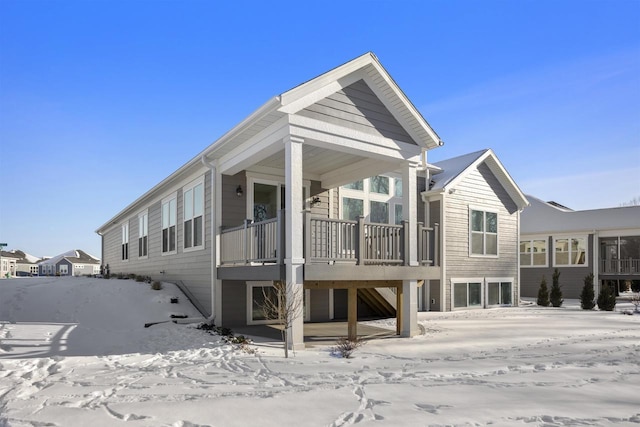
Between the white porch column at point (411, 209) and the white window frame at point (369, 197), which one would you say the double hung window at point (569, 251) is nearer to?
the white window frame at point (369, 197)

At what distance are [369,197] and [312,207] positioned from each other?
2783 mm

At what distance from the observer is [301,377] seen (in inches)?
240

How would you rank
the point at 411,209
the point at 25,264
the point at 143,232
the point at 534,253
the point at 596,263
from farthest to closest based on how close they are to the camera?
the point at 25,264 < the point at 534,253 < the point at 596,263 < the point at 143,232 < the point at 411,209

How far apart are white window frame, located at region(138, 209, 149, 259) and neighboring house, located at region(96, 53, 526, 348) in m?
2.04

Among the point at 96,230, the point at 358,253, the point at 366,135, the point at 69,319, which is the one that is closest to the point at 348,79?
the point at 366,135

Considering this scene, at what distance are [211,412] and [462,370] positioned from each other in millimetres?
3881

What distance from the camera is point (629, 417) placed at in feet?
14.5

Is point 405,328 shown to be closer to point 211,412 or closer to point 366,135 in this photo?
point 366,135

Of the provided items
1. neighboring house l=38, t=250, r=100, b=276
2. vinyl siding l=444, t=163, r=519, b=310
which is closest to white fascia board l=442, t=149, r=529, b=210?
vinyl siding l=444, t=163, r=519, b=310

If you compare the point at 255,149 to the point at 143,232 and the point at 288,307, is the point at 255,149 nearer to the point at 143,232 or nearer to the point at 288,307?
the point at 288,307

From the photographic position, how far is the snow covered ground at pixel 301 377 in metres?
4.50

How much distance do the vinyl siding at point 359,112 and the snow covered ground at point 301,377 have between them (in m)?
4.77

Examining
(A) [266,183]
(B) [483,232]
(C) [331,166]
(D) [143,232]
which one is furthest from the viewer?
(D) [143,232]

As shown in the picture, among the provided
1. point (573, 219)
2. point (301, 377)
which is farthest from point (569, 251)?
point (301, 377)
